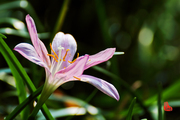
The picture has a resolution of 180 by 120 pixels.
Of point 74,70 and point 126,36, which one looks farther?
point 126,36

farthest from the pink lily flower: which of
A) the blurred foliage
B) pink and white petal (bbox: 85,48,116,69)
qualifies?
the blurred foliage

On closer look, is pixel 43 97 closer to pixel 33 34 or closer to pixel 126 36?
pixel 33 34

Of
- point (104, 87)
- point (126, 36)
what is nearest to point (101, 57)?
point (104, 87)

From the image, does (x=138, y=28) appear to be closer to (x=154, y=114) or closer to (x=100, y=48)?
(x=100, y=48)

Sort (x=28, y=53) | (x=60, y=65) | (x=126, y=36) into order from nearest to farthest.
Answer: (x=28, y=53) → (x=60, y=65) → (x=126, y=36)

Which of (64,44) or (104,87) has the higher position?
(64,44)

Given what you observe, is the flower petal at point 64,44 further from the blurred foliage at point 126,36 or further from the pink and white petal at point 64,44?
the blurred foliage at point 126,36

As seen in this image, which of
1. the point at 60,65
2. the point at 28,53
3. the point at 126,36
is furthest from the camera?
the point at 126,36

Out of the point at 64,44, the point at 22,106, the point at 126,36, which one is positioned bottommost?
the point at 22,106

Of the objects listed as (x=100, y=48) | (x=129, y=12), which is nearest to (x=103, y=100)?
(x=100, y=48)

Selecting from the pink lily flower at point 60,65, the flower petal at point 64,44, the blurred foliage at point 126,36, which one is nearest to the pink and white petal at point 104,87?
the pink lily flower at point 60,65
